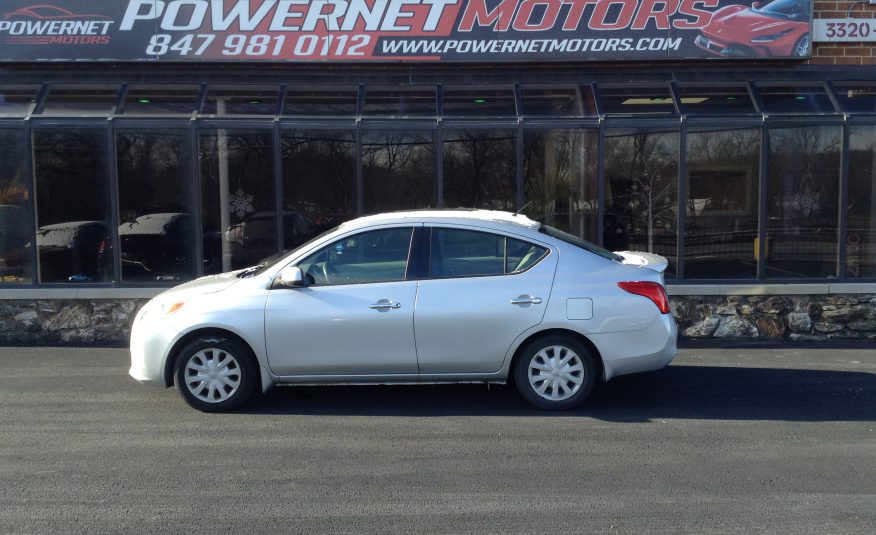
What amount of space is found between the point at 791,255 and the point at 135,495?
8078 mm

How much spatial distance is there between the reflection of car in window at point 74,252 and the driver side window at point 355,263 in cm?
443

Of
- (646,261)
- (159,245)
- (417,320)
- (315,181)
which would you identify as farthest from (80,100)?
(646,261)

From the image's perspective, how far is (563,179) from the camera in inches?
401

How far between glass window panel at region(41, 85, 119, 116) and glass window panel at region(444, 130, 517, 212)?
4.20m

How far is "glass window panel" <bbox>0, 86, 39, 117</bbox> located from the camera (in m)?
10.1

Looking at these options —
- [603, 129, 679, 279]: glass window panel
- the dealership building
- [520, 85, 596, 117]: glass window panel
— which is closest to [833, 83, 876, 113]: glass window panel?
the dealership building

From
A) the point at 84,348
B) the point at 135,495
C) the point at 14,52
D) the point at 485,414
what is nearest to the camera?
the point at 135,495

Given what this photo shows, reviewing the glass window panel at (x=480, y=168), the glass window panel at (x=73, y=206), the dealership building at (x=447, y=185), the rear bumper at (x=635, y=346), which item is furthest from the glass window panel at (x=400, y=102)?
the rear bumper at (x=635, y=346)

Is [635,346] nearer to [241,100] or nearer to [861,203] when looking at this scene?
[861,203]

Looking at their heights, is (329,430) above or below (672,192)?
below

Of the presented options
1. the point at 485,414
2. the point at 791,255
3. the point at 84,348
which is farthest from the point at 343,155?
the point at 791,255

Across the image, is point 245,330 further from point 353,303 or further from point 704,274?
point 704,274

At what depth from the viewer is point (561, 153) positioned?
400 inches

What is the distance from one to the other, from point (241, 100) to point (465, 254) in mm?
4965
